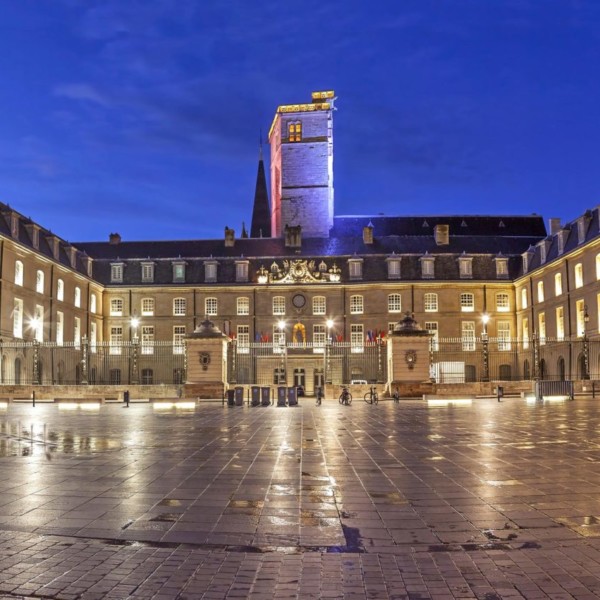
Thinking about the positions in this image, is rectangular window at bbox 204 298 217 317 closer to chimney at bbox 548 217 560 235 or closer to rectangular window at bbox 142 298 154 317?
rectangular window at bbox 142 298 154 317

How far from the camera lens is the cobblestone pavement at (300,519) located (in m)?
5.26

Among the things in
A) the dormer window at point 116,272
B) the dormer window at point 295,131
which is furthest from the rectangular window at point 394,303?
the dormer window at point 116,272

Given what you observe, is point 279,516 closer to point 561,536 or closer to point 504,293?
point 561,536

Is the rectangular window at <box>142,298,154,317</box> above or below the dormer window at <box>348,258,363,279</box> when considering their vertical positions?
below

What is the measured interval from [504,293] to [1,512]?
60.9m

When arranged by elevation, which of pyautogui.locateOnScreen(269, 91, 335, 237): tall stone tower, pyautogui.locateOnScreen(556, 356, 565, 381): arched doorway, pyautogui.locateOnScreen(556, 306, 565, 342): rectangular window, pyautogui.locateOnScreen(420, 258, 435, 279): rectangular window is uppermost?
pyautogui.locateOnScreen(269, 91, 335, 237): tall stone tower

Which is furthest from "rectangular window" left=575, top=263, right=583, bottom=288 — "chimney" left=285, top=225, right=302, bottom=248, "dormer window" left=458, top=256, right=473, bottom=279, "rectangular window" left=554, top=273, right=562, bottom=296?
"chimney" left=285, top=225, right=302, bottom=248

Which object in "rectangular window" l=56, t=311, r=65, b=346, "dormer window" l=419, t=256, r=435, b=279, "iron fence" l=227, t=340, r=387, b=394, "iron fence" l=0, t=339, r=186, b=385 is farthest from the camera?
"dormer window" l=419, t=256, r=435, b=279

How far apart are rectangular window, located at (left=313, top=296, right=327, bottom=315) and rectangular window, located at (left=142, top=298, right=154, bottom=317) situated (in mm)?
14932

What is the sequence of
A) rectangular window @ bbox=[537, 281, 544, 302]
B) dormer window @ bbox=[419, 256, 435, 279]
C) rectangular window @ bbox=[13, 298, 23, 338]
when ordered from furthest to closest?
dormer window @ bbox=[419, 256, 435, 279] → rectangular window @ bbox=[537, 281, 544, 302] → rectangular window @ bbox=[13, 298, 23, 338]

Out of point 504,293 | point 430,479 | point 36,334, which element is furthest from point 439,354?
point 430,479

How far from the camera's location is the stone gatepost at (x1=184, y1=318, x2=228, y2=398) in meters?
34.1

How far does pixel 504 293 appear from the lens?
2532 inches

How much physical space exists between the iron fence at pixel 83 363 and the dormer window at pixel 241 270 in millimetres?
8512
